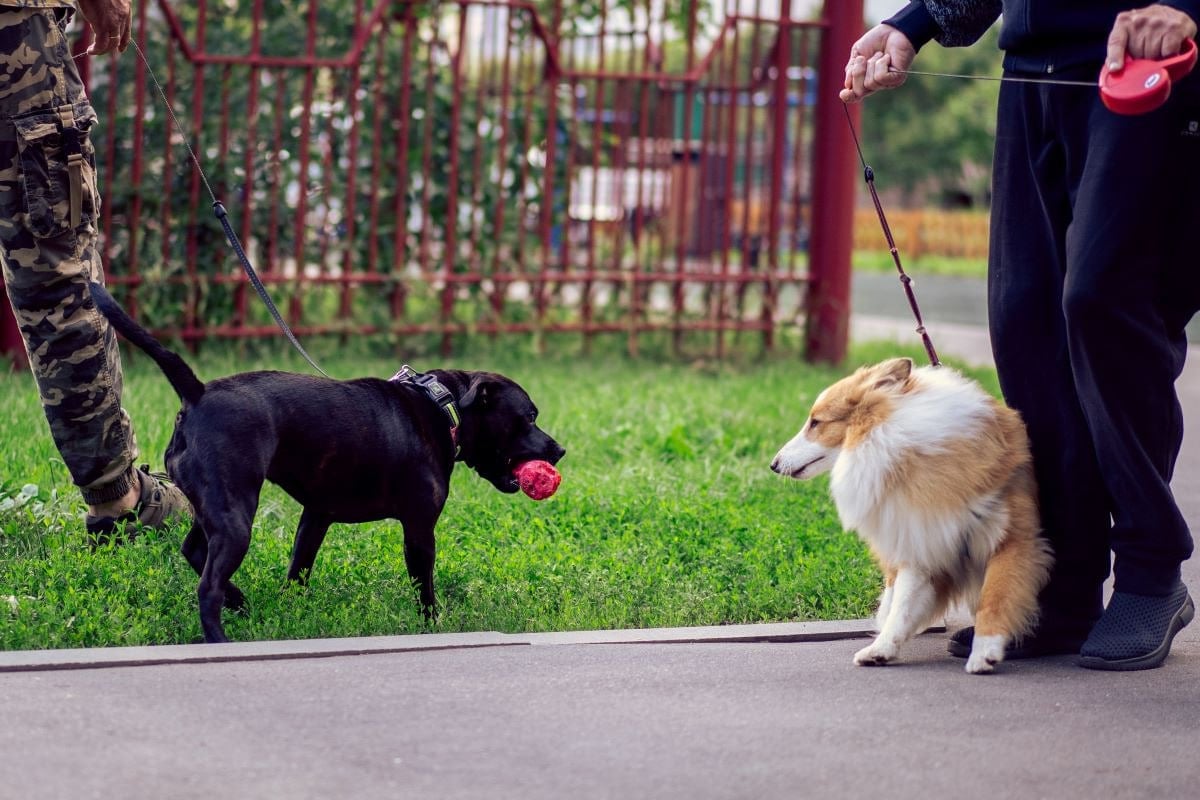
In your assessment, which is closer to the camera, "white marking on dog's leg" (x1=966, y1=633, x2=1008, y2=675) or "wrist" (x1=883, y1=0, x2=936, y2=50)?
"white marking on dog's leg" (x1=966, y1=633, x2=1008, y2=675)

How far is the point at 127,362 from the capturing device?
28.8ft

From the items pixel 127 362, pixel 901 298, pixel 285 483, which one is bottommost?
pixel 901 298

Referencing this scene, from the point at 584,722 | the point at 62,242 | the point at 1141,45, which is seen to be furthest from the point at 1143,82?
the point at 62,242

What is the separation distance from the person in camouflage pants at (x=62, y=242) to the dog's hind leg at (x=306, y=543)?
63 cm

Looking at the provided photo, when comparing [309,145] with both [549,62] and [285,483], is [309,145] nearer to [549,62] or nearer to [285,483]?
[549,62]

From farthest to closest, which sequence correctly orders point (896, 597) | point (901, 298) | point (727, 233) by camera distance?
point (901, 298), point (727, 233), point (896, 597)

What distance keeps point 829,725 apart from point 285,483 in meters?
1.53

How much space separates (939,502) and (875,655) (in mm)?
403

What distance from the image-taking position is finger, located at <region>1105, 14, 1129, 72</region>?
3.65m

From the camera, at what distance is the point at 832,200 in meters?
10.1

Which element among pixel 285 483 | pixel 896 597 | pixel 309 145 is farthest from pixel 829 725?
pixel 309 145

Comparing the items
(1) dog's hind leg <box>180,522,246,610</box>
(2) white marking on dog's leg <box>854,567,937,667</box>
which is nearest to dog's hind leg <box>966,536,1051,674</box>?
(2) white marking on dog's leg <box>854,567,937,667</box>

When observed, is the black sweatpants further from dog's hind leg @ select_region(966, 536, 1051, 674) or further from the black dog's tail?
the black dog's tail

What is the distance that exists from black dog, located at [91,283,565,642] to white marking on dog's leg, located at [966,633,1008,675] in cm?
132
